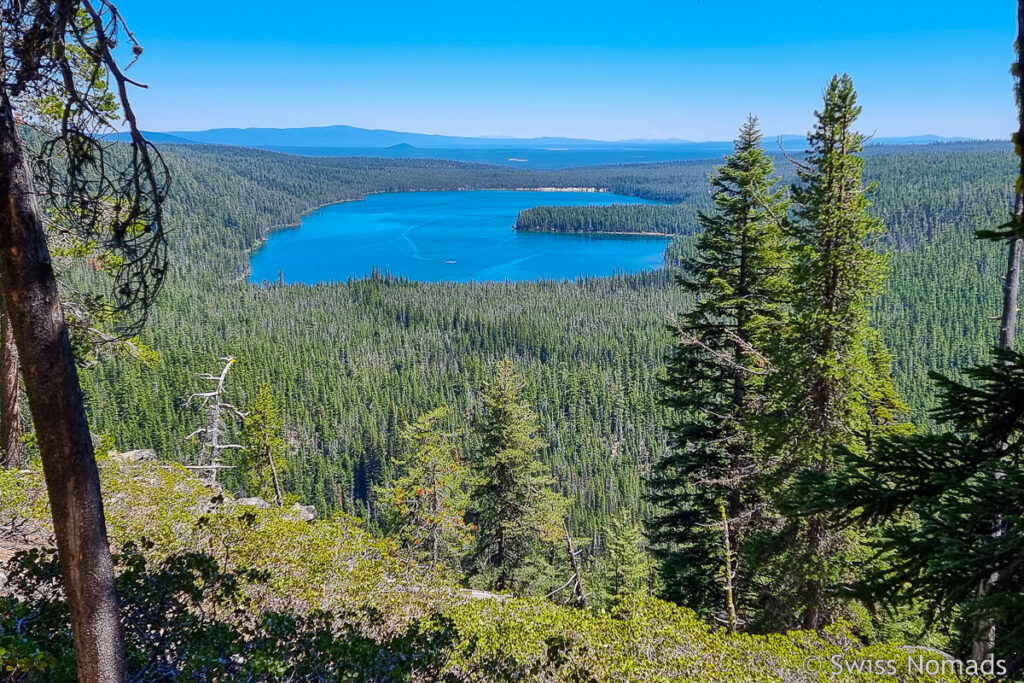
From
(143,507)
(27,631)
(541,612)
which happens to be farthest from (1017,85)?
(143,507)

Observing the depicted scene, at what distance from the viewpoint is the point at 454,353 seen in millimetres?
121375

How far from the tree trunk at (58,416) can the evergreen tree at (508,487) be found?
48.4 ft

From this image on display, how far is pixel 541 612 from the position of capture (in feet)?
27.0

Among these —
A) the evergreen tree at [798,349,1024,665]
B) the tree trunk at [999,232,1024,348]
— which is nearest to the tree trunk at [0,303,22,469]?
the evergreen tree at [798,349,1024,665]

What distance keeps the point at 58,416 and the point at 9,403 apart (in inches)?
321

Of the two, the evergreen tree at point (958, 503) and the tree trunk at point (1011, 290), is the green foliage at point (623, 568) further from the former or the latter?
the evergreen tree at point (958, 503)

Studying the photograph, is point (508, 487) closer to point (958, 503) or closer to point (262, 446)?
point (262, 446)

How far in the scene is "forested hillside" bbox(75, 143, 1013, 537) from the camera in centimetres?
7600

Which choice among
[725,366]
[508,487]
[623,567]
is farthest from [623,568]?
[725,366]

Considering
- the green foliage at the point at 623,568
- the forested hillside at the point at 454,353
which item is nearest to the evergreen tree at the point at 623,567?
the green foliage at the point at 623,568

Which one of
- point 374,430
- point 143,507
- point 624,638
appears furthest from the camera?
point 374,430

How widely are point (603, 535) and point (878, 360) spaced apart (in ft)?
197

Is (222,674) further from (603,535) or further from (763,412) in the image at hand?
(603,535)

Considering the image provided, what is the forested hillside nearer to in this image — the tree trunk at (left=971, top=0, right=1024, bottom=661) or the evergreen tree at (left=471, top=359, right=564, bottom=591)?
the evergreen tree at (left=471, top=359, right=564, bottom=591)
